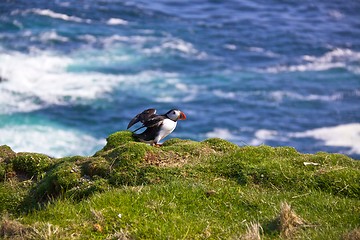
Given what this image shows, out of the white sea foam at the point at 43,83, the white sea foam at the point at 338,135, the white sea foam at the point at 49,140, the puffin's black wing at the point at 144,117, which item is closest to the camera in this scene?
the puffin's black wing at the point at 144,117

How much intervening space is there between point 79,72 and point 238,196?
114 feet

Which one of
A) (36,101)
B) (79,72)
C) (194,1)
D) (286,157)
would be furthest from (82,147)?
(194,1)

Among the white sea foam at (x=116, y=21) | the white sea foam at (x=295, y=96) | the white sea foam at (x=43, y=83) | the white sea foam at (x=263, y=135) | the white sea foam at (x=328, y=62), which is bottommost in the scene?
the white sea foam at (x=263, y=135)

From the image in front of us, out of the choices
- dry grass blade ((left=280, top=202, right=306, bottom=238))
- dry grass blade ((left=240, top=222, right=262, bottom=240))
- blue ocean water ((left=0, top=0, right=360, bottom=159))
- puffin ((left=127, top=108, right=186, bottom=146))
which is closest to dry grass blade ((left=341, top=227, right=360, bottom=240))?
dry grass blade ((left=280, top=202, right=306, bottom=238))

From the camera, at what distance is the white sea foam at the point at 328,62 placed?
170 ft

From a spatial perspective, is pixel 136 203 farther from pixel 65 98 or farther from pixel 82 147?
pixel 65 98

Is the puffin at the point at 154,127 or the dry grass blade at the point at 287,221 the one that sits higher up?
the dry grass blade at the point at 287,221

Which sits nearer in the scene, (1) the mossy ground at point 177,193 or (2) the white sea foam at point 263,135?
(1) the mossy ground at point 177,193

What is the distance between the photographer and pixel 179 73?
48.5 metres

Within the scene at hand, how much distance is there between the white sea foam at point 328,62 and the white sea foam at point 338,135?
311 inches

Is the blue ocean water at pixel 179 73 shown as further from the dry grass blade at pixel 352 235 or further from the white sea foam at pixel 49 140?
the dry grass blade at pixel 352 235

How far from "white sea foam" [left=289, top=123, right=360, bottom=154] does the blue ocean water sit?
8 centimetres

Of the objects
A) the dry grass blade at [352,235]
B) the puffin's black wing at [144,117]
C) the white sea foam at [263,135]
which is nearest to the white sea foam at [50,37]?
the white sea foam at [263,135]

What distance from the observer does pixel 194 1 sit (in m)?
65.1
